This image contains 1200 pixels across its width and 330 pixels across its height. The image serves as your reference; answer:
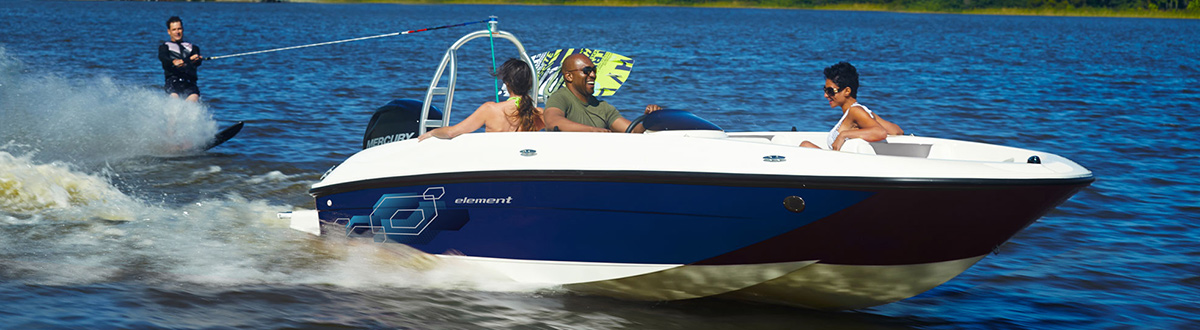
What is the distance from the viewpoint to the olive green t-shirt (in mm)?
5844

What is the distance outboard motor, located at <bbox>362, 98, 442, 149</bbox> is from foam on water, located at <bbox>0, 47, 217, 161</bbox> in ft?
13.6

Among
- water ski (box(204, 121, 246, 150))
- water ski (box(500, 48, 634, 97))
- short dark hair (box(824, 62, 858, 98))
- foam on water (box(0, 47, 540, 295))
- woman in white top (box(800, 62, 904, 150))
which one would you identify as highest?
short dark hair (box(824, 62, 858, 98))

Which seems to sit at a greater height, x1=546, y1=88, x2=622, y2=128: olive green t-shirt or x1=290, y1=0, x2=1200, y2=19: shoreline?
x1=546, y1=88, x2=622, y2=128: olive green t-shirt

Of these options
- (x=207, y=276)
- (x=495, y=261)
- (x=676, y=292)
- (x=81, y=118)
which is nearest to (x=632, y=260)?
(x=676, y=292)

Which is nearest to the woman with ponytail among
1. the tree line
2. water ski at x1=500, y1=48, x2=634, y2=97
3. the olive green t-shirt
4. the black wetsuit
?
the olive green t-shirt

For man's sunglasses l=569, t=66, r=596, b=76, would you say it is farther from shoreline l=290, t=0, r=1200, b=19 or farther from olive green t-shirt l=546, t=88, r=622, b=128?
shoreline l=290, t=0, r=1200, b=19

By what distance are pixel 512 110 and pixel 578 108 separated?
0.36 meters

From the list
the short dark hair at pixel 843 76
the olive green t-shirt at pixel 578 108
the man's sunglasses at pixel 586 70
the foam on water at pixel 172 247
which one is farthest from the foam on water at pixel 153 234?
the short dark hair at pixel 843 76

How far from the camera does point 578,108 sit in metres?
5.87

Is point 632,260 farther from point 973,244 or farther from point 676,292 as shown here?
point 973,244

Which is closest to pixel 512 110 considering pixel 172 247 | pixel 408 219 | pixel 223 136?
pixel 408 219

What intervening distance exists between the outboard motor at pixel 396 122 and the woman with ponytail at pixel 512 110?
1144mm

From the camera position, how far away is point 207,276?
5.86 meters

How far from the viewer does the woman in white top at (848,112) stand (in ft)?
17.5
